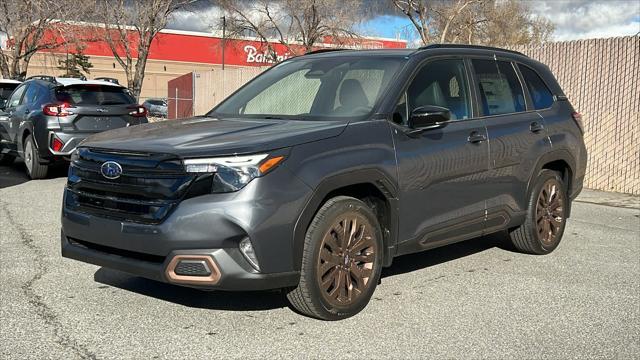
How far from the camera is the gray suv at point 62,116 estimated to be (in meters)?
10.8

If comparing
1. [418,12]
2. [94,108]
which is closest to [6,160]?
[94,108]

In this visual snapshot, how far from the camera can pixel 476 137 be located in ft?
17.8

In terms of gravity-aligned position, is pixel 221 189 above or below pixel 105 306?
above

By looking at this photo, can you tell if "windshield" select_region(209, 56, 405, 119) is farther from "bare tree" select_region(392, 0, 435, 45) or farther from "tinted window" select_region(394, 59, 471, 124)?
"bare tree" select_region(392, 0, 435, 45)

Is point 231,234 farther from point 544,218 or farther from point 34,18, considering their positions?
point 34,18

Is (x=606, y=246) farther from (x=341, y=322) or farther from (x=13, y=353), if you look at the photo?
(x=13, y=353)

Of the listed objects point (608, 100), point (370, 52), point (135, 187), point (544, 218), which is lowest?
point (544, 218)

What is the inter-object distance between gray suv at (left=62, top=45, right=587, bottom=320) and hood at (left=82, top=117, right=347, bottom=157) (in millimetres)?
14

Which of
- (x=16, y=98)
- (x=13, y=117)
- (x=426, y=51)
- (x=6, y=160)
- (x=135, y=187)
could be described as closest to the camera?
(x=135, y=187)

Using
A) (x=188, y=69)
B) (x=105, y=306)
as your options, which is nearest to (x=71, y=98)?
(x=105, y=306)

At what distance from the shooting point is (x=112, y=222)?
13.8ft

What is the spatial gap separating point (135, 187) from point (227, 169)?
2.03 ft

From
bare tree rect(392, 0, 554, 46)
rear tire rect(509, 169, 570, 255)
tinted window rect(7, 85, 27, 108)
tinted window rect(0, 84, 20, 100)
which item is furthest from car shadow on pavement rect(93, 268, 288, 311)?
bare tree rect(392, 0, 554, 46)

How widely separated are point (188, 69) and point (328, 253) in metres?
65.9
